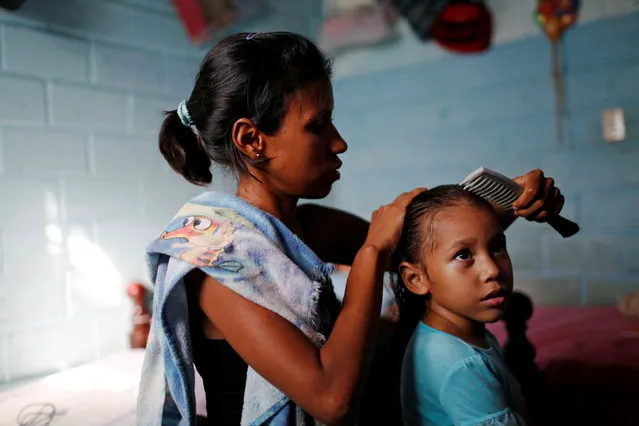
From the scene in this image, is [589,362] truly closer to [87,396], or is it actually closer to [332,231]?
[332,231]

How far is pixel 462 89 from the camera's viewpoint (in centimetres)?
205

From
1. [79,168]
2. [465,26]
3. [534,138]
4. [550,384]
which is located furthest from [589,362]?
[79,168]

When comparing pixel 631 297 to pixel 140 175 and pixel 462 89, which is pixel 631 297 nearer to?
pixel 462 89

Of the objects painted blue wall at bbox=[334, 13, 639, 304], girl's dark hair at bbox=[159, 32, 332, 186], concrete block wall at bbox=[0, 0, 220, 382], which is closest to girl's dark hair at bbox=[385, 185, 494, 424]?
girl's dark hair at bbox=[159, 32, 332, 186]

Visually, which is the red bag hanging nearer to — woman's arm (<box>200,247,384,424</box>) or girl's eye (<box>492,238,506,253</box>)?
girl's eye (<box>492,238,506,253</box>)

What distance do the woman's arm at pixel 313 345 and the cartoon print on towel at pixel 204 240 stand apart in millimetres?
34

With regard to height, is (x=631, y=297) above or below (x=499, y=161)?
below

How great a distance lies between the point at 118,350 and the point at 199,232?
0.85 metres

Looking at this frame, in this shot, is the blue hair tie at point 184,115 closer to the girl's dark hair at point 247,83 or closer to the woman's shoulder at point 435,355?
the girl's dark hair at point 247,83

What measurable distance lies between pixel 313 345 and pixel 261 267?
14 centimetres

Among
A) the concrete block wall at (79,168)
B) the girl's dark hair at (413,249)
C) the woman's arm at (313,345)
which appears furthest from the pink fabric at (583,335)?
the concrete block wall at (79,168)

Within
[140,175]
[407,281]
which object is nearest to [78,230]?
[140,175]

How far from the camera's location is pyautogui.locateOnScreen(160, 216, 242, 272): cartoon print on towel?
2.70 ft

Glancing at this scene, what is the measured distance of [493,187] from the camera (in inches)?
35.0
